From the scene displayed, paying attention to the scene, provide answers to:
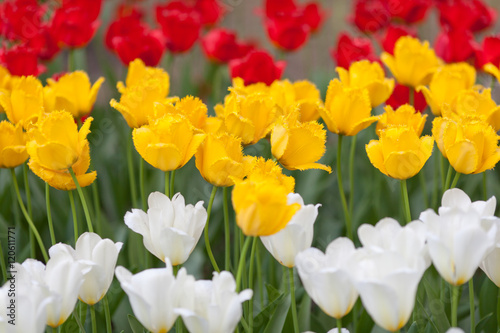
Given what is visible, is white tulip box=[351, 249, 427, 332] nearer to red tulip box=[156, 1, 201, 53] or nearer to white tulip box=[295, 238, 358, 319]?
white tulip box=[295, 238, 358, 319]

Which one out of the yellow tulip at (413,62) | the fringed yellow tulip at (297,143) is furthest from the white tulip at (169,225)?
the yellow tulip at (413,62)

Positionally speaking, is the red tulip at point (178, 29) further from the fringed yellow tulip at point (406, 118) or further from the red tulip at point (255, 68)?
the fringed yellow tulip at point (406, 118)

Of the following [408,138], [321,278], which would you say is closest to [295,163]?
[408,138]

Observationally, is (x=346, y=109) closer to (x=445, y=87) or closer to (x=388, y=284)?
(x=445, y=87)

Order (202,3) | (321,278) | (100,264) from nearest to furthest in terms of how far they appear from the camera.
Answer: (321,278)
(100,264)
(202,3)

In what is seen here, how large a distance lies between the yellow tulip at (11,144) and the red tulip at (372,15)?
148cm

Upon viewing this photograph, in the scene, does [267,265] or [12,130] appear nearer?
[12,130]

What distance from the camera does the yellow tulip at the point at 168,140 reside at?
2.97 ft

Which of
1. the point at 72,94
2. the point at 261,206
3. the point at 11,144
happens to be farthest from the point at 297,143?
the point at 72,94

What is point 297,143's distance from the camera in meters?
0.94

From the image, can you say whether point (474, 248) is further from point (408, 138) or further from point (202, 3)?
point (202, 3)

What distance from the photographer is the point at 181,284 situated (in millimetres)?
728

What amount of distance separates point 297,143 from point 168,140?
→ 185 mm

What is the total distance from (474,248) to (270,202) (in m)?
0.24
